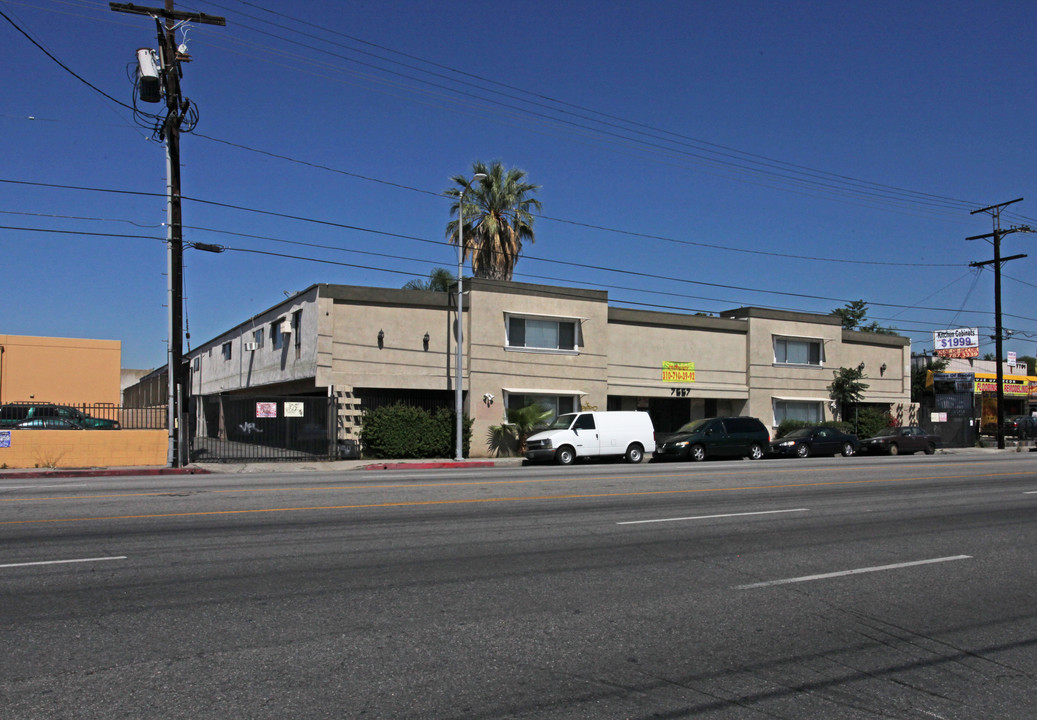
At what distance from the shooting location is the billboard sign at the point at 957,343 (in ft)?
204

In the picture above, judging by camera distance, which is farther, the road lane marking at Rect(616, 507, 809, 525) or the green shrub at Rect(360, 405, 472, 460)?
the green shrub at Rect(360, 405, 472, 460)

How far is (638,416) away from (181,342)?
1507 centimetres

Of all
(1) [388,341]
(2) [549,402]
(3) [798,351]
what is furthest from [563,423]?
(3) [798,351]

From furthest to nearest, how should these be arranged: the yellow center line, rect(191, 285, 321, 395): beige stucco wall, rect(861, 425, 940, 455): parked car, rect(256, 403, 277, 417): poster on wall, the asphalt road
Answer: rect(861, 425, 940, 455): parked car → rect(191, 285, 321, 395): beige stucco wall → rect(256, 403, 277, 417): poster on wall → the yellow center line → the asphalt road

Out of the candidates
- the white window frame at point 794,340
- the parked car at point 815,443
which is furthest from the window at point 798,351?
the parked car at point 815,443

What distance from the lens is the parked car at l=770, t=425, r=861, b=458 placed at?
107 ft

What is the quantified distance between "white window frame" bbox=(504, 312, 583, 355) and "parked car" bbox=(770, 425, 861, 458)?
888 cm

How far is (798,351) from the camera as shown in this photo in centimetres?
3991

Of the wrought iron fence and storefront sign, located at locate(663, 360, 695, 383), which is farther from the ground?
storefront sign, located at locate(663, 360, 695, 383)

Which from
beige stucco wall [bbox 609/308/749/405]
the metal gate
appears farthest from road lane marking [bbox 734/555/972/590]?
beige stucco wall [bbox 609/308/749/405]

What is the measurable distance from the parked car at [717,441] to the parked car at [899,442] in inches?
271

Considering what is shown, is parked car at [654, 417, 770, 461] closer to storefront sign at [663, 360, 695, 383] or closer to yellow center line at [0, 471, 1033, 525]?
storefront sign at [663, 360, 695, 383]

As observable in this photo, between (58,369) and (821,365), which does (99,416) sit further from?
(821,365)

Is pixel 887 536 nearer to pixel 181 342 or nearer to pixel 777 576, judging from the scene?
pixel 777 576
